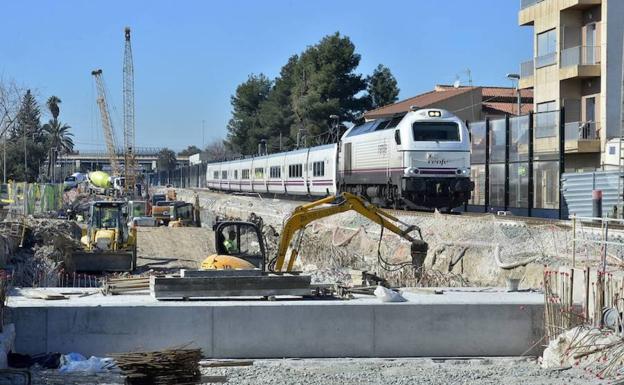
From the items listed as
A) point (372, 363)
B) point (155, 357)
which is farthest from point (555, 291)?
point (155, 357)

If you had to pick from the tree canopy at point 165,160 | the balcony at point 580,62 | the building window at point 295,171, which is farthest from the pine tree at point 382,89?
the tree canopy at point 165,160

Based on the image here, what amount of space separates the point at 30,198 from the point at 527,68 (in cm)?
2333

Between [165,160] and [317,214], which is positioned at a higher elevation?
[165,160]

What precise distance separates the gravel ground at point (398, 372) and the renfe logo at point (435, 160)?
15452 millimetres

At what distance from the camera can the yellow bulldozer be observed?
28.5 m

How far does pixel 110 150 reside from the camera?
100875 mm

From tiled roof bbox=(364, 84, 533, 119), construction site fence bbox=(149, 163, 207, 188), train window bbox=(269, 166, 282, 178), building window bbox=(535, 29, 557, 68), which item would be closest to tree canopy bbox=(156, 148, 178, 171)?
construction site fence bbox=(149, 163, 207, 188)

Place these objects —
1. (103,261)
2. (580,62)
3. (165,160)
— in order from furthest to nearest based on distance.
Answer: (165,160) < (580,62) < (103,261)

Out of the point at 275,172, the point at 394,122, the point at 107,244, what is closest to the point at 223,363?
the point at 107,244

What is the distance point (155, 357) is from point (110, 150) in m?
92.1

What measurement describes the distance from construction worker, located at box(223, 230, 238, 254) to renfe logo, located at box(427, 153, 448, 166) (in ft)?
33.2

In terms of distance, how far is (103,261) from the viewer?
94.2ft

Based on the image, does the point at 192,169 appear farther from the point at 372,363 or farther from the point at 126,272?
the point at 372,363

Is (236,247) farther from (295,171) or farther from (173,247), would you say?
(295,171)
